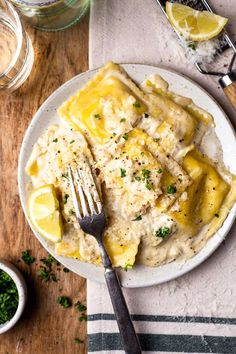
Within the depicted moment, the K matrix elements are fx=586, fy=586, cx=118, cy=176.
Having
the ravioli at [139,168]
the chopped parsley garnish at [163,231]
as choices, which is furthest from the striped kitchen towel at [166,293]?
the chopped parsley garnish at [163,231]

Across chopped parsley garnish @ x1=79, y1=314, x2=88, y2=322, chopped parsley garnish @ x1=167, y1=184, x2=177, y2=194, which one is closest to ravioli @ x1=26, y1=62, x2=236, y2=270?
chopped parsley garnish @ x1=167, y1=184, x2=177, y2=194

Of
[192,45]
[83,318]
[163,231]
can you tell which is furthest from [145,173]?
[83,318]

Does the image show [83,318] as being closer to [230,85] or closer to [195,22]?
[230,85]

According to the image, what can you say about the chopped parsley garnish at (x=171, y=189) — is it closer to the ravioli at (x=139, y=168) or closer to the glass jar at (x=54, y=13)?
the ravioli at (x=139, y=168)

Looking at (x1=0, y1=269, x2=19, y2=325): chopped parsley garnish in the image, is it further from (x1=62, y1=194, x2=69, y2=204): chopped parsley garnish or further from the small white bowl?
(x1=62, y1=194, x2=69, y2=204): chopped parsley garnish

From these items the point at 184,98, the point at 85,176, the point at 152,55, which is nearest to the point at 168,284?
the point at 85,176

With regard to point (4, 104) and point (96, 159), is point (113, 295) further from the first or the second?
point (4, 104)
